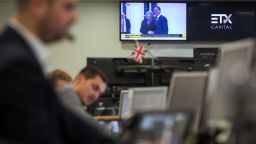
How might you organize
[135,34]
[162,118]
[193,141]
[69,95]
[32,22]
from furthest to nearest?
[135,34]
[69,95]
[193,141]
[162,118]
[32,22]

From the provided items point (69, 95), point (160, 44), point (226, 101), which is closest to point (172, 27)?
point (160, 44)

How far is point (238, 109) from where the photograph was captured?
1.50 metres

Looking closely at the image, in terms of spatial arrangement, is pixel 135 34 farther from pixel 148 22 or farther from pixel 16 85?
pixel 16 85

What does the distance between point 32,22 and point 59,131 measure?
1.06 ft

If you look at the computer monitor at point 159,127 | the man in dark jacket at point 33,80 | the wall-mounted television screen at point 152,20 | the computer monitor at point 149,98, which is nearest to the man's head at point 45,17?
the man in dark jacket at point 33,80

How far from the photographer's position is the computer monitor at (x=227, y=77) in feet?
5.77

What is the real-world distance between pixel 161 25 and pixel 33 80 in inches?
289

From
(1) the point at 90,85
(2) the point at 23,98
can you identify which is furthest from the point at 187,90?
(2) the point at 23,98

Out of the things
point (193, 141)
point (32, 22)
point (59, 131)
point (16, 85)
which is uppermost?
point (32, 22)

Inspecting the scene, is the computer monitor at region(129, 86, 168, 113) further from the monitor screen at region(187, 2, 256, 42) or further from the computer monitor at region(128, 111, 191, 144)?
the monitor screen at region(187, 2, 256, 42)

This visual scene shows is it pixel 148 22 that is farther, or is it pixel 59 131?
pixel 148 22

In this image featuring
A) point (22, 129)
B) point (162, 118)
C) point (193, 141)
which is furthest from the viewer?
point (193, 141)

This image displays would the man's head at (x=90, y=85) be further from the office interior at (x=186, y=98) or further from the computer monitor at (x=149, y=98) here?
the computer monitor at (x=149, y=98)

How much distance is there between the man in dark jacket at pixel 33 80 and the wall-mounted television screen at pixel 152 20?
7025 mm
